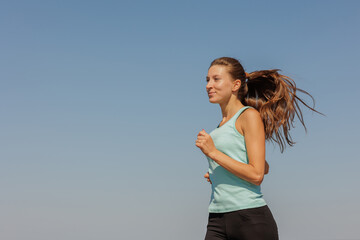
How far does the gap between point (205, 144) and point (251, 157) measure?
1.65 ft

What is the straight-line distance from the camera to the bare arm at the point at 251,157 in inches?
181

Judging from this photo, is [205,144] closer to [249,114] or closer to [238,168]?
[238,168]

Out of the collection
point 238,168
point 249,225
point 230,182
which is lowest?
point 249,225

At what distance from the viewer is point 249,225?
4.60m

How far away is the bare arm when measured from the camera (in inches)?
181

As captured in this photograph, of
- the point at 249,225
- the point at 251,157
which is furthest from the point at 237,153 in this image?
the point at 249,225

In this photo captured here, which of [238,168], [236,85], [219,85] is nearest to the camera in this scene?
[238,168]

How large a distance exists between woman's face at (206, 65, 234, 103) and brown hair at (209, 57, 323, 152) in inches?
3.4

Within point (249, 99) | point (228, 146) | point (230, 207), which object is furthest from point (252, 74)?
point (230, 207)

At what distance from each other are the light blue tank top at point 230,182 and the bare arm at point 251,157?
0.12m

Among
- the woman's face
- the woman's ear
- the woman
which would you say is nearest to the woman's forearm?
the woman

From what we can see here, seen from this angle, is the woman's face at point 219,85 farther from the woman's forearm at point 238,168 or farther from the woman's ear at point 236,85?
the woman's forearm at point 238,168

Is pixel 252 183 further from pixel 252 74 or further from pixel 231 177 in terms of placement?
pixel 252 74

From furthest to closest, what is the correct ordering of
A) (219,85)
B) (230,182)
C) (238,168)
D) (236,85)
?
(236,85) < (219,85) < (230,182) < (238,168)
